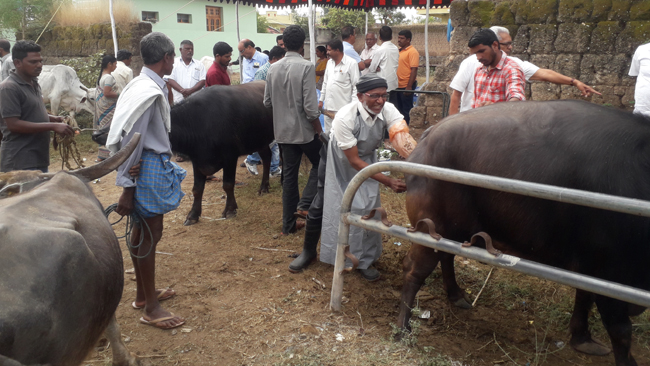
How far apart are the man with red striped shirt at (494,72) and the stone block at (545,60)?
2796 mm

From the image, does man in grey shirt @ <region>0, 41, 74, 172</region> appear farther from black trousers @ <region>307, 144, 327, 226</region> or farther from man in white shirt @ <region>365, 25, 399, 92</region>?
man in white shirt @ <region>365, 25, 399, 92</region>

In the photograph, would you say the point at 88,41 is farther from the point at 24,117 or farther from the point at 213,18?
the point at 213,18

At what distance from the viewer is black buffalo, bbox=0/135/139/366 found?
176cm

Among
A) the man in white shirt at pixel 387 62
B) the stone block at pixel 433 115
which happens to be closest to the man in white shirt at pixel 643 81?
the stone block at pixel 433 115

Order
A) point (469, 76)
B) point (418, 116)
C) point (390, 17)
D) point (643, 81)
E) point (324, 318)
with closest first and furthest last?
1. point (324, 318)
2. point (643, 81)
3. point (469, 76)
4. point (418, 116)
5. point (390, 17)

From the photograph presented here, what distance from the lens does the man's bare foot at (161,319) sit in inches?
142

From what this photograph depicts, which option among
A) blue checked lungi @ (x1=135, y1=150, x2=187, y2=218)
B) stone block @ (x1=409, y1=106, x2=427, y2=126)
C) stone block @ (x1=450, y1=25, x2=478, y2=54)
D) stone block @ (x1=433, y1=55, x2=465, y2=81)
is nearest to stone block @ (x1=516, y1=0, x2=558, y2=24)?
stone block @ (x1=450, y1=25, x2=478, y2=54)

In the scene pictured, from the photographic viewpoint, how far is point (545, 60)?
268 inches

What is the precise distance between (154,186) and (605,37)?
6.08 metres

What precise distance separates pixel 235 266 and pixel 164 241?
119 centimetres

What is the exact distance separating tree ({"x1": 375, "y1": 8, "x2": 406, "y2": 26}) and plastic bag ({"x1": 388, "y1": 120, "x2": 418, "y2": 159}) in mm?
21464

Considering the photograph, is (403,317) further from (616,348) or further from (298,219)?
(298,219)

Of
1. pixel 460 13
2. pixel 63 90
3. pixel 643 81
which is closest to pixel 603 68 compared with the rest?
pixel 643 81

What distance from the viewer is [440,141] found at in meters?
3.23
